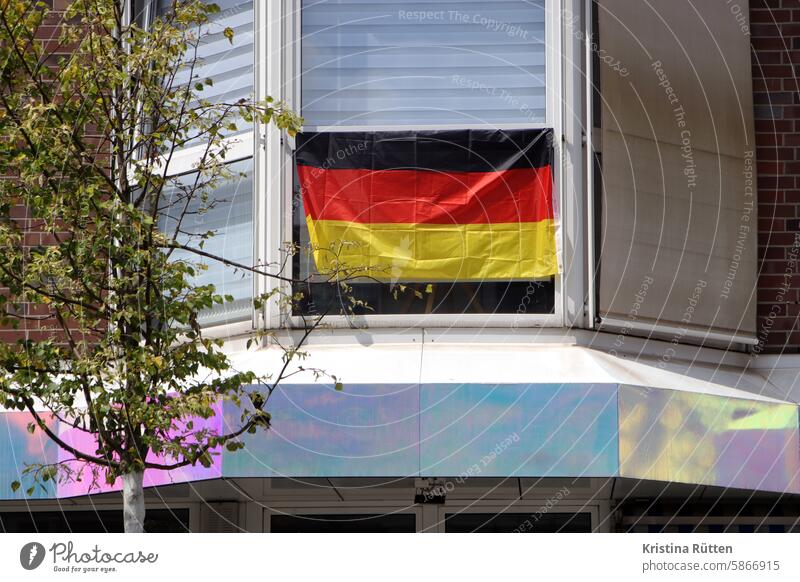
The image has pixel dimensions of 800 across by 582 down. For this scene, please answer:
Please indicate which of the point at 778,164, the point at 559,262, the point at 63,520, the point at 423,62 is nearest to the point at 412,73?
the point at 423,62

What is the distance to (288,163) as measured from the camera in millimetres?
10969

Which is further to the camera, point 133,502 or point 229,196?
point 229,196

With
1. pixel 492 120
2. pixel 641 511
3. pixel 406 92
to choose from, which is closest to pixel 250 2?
pixel 406 92

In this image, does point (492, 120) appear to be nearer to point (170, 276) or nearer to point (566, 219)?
point (566, 219)

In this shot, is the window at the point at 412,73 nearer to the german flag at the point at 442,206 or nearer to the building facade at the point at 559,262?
the building facade at the point at 559,262

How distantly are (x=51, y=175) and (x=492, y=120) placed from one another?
14.5ft

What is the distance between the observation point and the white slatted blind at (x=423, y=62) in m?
11.1

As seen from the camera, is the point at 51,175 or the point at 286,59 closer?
the point at 51,175

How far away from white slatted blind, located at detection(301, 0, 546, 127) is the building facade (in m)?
0.02

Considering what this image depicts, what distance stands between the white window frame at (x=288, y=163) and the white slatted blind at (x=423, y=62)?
0.13 m

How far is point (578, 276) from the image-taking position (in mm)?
10789

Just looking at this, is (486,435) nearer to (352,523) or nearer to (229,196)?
(352,523)

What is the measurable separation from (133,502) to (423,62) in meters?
5.06

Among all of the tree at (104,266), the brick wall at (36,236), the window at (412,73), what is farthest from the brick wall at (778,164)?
the brick wall at (36,236)
